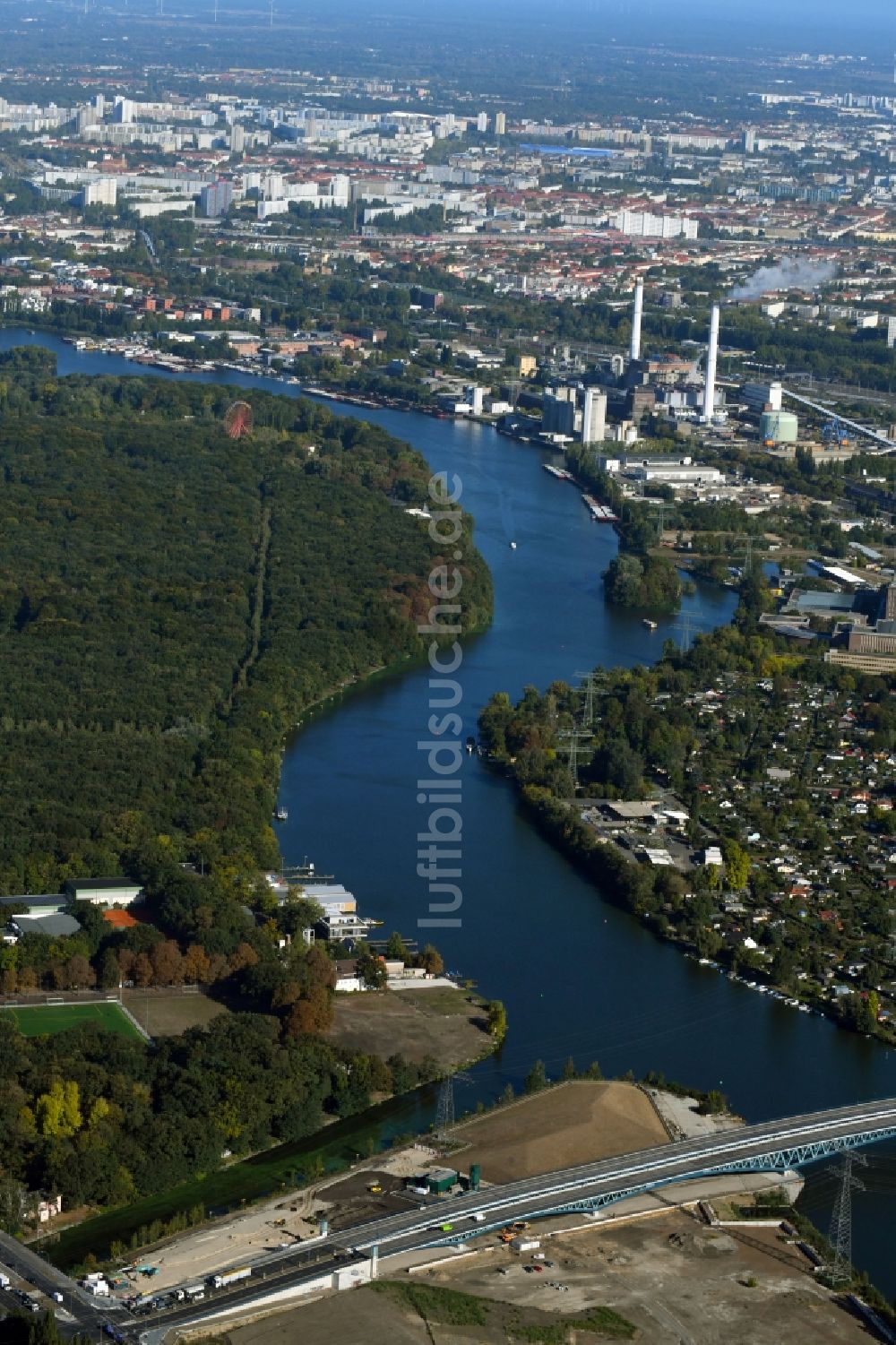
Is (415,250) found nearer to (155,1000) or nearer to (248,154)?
(248,154)

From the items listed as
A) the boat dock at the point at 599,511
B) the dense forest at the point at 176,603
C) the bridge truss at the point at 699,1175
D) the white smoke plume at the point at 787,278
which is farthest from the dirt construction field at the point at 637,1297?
the white smoke plume at the point at 787,278

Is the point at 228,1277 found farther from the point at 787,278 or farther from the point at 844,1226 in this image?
the point at 787,278

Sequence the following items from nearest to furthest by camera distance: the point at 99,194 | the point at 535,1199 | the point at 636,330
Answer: the point at 535,1199, the point at 636,330, the point at 99,194

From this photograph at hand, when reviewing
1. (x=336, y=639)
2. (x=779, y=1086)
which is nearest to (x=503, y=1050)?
(x=779, y=1086)

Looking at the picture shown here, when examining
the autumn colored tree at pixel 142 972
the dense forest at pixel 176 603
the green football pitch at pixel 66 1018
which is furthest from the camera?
the dense forest at pixel 176 603

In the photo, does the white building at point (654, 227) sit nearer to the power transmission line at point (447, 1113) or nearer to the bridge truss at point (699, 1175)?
the power transmission line at point (447, 1113)

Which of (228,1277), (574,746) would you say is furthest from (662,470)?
(228,1277)
